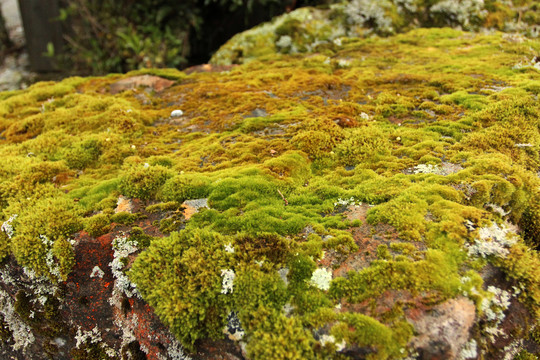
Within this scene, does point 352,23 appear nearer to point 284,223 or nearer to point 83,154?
point 83,154

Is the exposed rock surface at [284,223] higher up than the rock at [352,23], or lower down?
lower down

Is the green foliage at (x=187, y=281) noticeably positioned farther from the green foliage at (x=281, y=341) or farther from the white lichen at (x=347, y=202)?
the white lichen at (x=347, y=202)

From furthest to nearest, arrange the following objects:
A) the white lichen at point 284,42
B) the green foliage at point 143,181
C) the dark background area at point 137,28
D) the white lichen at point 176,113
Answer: the dark background area at point 137,28, the white lichen at point 284,42, the white lichen at point 176,113, the green foliage at point 143,181

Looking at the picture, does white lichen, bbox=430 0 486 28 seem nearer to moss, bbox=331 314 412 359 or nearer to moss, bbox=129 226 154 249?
moss, bbox=331 314 412 359

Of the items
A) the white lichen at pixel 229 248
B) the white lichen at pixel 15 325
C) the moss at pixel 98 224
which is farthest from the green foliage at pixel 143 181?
the white lichen at pixel 15 325

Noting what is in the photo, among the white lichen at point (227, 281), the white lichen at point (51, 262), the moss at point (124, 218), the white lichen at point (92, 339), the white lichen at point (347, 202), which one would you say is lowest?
the white lichen at point (92, 339)

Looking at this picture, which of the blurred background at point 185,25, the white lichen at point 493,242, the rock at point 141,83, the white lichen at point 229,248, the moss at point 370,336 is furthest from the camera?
the blurred background at point 185,25

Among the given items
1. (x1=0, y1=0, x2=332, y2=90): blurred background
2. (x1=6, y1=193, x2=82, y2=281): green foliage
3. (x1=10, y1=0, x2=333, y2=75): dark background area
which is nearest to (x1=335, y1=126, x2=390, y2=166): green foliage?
(x1=6, y1=193, x2=82, y2=281): green foliage
